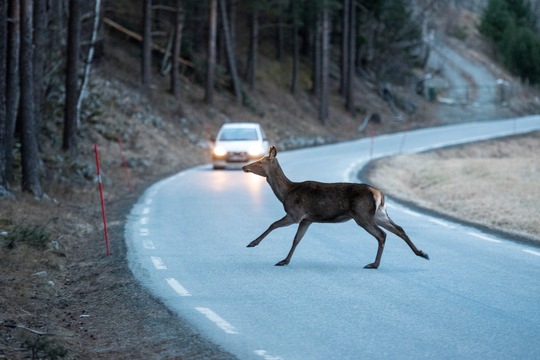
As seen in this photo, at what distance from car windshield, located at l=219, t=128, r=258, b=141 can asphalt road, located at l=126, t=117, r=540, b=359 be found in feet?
44.4

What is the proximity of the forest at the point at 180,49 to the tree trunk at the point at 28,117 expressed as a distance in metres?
0.02

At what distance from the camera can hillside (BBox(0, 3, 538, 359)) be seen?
9.00 m

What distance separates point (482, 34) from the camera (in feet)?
375

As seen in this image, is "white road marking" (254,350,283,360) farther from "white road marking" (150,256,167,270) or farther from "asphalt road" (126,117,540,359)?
"white road marking" (150,256,167,270)

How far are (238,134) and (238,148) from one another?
1049 millimetres

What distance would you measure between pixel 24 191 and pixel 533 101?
74351mm

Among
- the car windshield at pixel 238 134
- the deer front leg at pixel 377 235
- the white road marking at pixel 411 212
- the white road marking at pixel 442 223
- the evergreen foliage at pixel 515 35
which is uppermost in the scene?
the deer front leg at pixel 377 235

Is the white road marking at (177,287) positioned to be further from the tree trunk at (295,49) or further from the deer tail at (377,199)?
the tree trunk at (295,49)

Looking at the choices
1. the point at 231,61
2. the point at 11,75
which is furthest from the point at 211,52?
the point at 11,75

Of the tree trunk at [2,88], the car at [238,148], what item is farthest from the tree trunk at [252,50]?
the tree trunk at [2,88]

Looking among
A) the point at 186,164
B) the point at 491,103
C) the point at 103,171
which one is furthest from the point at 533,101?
the point at 103,171

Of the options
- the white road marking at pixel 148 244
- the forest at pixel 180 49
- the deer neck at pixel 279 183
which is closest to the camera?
the deer neck at pixel 279 183

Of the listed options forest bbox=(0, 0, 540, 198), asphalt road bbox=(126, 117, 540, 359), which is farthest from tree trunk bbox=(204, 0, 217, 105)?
asphalt road bbox=(126, 117, 540, 359)

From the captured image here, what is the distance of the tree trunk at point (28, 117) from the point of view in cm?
2070
